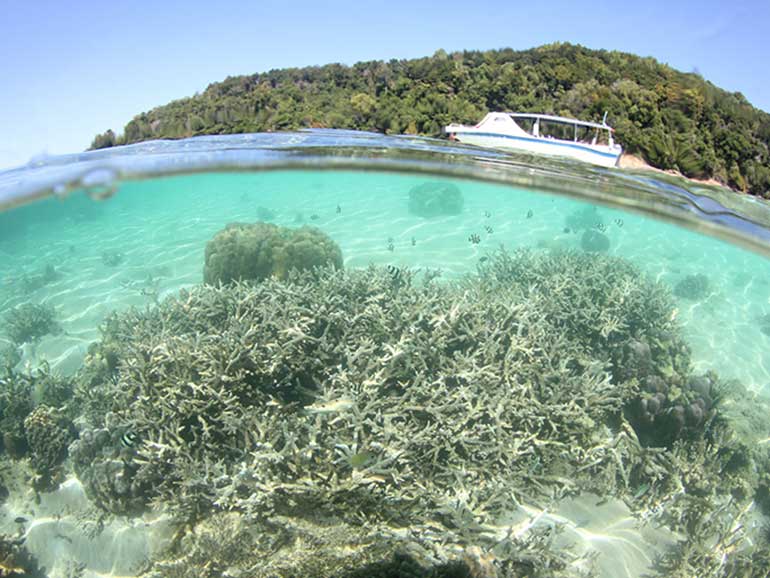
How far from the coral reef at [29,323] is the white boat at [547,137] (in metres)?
11.6

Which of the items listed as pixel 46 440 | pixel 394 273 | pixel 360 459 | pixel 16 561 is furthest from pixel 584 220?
pixel 16 561

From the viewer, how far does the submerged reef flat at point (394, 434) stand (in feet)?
12.7

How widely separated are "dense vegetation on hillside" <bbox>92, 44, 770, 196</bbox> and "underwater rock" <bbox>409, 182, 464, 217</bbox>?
20.4 ft

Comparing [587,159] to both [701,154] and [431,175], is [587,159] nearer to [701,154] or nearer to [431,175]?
[701,154]

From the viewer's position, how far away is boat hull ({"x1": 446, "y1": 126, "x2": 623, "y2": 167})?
1041 cm

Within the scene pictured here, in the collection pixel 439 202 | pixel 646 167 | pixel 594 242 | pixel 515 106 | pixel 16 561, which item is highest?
pixel 515 106

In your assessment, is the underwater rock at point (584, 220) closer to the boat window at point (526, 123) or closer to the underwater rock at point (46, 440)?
the boat window at point (526, 123)

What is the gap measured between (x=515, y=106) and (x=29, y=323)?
1461 centimetres

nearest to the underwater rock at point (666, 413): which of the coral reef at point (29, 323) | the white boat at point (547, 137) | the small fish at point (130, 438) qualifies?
the white boat at point (547, 137)

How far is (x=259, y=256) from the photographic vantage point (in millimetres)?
9250

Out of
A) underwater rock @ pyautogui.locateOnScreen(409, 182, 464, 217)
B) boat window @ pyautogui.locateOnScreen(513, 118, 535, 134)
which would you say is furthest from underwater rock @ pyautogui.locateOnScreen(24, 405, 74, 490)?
underwater rock @ pyautogui.locateOnScreen(409, 182, 464, 217)

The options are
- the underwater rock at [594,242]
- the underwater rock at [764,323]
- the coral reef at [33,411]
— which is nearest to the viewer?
the coral reef at [33,411]

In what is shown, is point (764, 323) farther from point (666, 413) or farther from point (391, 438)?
point (391, 438)

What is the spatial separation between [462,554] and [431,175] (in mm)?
13951
